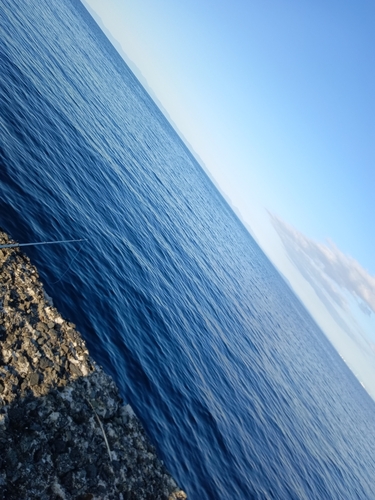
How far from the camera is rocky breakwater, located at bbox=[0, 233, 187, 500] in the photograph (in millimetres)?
9055

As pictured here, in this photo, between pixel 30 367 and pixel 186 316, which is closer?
pixel 30 367

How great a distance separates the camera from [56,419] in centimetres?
1028

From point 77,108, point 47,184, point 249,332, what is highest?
point 77,108

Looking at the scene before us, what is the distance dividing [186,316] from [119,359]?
Result: 14.6m

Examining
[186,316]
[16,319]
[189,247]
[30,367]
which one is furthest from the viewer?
[189,247]

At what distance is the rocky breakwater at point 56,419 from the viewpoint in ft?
29.7

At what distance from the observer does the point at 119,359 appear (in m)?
18.3

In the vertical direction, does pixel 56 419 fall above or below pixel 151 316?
above

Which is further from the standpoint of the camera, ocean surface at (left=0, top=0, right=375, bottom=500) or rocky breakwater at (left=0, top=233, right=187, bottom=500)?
ocean surface at (left=0, top=0, right=375, bottom=500)

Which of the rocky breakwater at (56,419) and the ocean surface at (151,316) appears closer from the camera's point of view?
the rocky breakwater at (56,419)

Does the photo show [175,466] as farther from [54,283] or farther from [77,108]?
[77,108]

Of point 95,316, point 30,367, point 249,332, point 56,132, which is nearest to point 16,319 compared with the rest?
point 30,367

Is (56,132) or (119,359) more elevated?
(56,132)

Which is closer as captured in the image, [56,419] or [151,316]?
[56,419]
